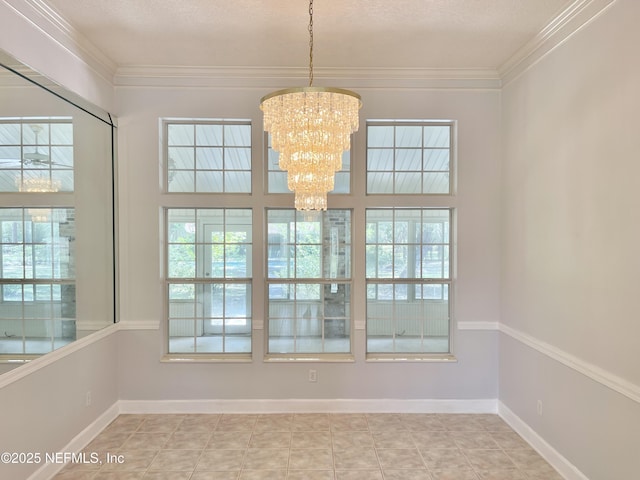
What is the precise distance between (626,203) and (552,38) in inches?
57.4

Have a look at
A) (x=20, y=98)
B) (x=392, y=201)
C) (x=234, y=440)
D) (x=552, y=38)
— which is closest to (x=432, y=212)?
(x=392, y=201)

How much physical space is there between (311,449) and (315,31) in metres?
3.23

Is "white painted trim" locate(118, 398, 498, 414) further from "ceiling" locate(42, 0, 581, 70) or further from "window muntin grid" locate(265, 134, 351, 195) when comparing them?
"ceiling" locate(42, 0, 581, 70)

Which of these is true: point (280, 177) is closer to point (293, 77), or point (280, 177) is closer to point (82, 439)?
point (293, 77)

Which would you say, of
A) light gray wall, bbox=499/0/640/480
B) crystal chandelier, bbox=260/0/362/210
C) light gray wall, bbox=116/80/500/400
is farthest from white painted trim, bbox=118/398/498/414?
crystal chandelier, bbox=260/0/362/210

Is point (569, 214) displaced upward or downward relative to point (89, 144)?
downward

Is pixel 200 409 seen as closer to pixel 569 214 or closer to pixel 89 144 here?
pixel 89 144

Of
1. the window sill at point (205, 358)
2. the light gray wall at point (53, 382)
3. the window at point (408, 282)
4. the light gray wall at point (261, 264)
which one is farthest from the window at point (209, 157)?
the window sill at point (205, 358)

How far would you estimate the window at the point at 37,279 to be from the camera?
7.52ft

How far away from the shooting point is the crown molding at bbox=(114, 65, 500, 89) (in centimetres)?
366

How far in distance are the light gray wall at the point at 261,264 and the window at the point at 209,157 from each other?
15 cm

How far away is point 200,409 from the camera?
3.75 meters

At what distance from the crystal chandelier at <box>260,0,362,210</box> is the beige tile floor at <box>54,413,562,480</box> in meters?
2.06

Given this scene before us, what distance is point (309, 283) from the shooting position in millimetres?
3887
